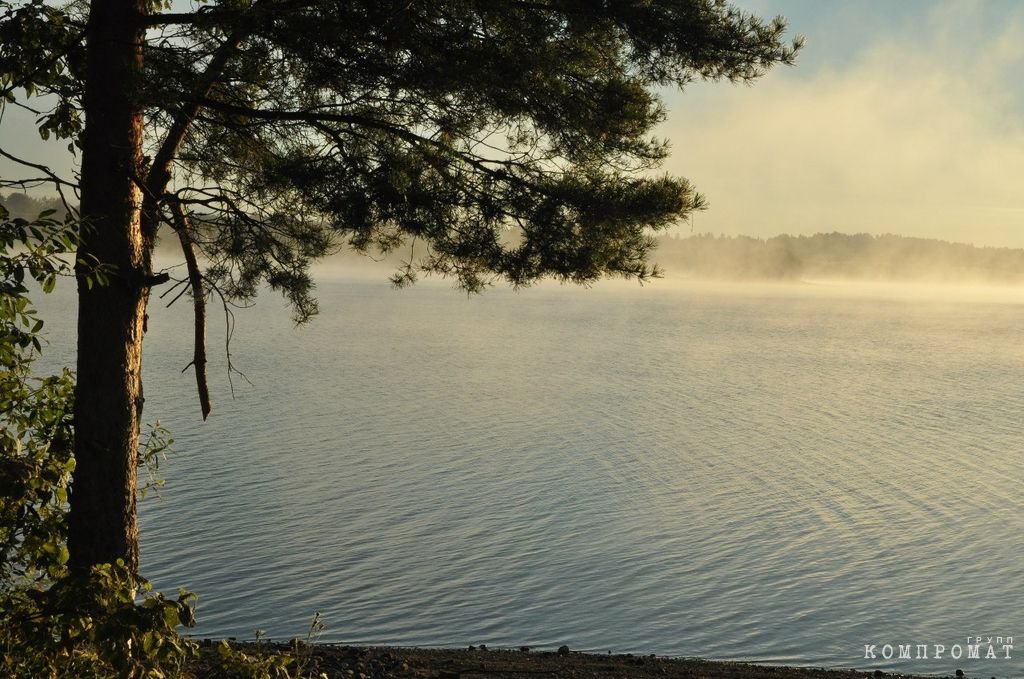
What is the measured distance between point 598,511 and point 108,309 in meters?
10.4

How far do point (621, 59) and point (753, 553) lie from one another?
7.81 meters

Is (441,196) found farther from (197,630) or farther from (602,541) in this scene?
(602,541)

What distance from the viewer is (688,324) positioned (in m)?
70.4

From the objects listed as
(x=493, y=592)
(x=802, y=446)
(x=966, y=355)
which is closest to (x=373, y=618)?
(x=493, y=592)

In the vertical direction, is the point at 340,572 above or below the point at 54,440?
below

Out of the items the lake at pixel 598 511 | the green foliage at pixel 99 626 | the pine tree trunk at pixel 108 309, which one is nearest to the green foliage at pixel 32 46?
the pine tree trunk at pixel 108 309

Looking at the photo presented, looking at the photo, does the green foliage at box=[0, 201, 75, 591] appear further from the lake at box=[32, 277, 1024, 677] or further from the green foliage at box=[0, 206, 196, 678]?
the lake at box=[32, 277, 1024, 677]

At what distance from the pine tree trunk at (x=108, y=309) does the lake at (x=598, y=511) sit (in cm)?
326

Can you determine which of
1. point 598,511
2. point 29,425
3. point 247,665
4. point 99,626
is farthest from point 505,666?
point 598,511

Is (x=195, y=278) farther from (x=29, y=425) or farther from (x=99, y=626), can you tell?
(x=99, y=626)

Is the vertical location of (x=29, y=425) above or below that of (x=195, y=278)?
below

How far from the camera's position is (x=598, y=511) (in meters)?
16.3

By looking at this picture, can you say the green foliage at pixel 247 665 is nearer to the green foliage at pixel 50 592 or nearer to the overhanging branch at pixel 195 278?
the green foliage at pixel 50 592

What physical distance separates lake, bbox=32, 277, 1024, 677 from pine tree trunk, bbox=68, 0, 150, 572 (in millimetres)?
3257
